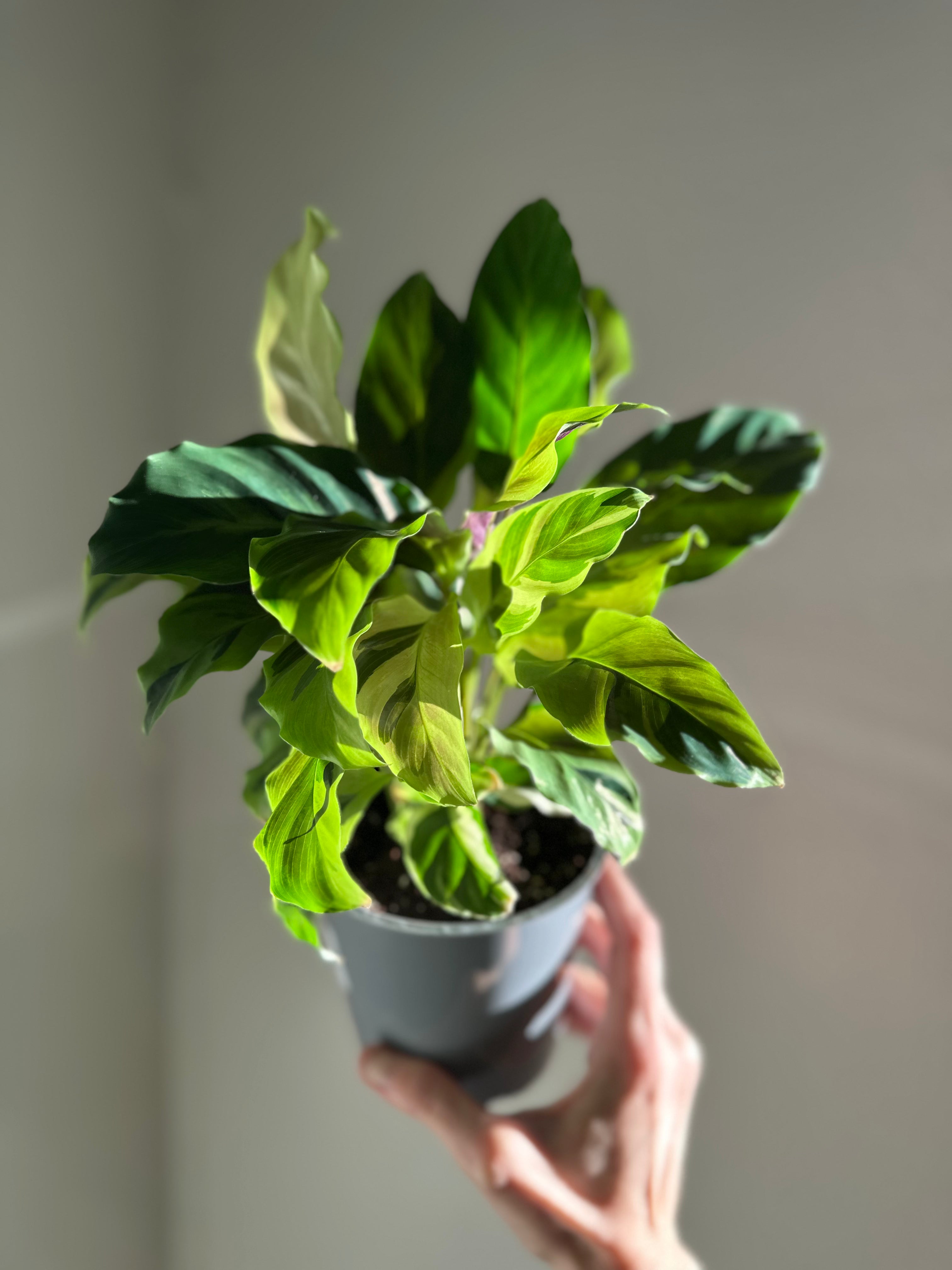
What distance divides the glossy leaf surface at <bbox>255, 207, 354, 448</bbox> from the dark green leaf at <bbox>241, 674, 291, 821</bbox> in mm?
174

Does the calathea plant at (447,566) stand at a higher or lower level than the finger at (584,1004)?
higher

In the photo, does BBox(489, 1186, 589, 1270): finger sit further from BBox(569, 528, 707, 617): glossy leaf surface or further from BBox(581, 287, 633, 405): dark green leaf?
BBox(581, 287, 633, 405): dark green leaf

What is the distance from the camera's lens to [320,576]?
17.3 inches

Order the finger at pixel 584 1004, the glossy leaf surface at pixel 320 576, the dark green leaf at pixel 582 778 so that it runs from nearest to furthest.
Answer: the glossy leaf surface at pixel 320 576
the dark green leaf at pixel 582 778
the finger at pixel 584 1004

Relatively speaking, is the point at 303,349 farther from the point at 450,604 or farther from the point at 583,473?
the point at 583,473

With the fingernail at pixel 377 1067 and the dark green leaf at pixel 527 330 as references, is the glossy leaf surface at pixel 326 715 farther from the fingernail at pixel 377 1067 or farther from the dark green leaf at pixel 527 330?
the fingernail at pixel 377 1067

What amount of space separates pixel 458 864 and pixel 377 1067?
32 cm

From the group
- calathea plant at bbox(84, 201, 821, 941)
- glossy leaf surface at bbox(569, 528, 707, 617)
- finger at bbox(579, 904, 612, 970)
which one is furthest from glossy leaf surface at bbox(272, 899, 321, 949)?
finger at bbox(579, 904, 612, 970)

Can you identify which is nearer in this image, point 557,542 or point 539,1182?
point 557,542

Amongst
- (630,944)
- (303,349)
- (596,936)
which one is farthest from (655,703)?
(596,936)

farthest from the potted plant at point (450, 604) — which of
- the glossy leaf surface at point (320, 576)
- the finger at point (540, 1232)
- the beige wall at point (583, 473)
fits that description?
the beige wall at point (583, 473)

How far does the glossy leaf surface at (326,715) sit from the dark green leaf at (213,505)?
7 cm

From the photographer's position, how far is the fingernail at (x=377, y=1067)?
82 centimetres

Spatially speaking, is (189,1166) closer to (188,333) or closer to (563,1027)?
(563,1027)
